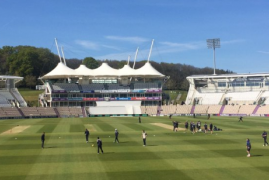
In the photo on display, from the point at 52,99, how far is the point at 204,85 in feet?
175

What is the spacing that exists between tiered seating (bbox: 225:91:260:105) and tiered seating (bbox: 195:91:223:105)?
289 cm

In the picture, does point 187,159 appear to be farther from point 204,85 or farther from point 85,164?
point 204,85

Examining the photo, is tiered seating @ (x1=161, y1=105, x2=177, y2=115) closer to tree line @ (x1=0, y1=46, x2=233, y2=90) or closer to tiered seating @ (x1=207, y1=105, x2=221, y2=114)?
tiered seating @ (x1=207, y1=105, x2=221, y2=114)

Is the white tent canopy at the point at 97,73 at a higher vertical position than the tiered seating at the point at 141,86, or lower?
higher

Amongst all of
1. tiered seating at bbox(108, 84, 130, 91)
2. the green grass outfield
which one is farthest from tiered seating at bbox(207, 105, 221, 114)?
the green grass outfield

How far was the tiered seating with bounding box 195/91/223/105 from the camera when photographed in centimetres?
10497

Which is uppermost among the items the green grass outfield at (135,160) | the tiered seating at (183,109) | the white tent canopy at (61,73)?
the white tent canopy at (61,73)

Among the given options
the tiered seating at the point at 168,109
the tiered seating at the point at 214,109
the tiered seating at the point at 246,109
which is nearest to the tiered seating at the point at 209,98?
the tiered seating at the point at 214,109

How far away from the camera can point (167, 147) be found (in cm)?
3055

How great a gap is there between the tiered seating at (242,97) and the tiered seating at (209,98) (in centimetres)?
289

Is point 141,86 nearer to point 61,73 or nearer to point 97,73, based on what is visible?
point 97,73

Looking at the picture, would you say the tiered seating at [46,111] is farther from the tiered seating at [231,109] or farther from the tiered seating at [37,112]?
the tiered seating at [231,109]

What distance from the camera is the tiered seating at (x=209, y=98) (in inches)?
4133

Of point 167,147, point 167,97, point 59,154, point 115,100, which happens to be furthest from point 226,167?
point 167,97
